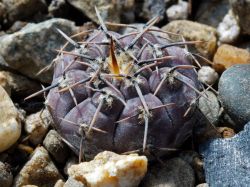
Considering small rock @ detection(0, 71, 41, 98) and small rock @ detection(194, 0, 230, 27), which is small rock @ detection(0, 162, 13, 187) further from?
small rock @ detection(194, 0, 230, 27)

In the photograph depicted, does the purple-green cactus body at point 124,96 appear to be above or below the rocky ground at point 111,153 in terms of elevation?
above

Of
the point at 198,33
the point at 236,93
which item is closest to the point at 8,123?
the point at 236,93

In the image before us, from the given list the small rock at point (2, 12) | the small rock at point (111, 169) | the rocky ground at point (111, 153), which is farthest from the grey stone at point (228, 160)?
the small rock at point (2, 12)

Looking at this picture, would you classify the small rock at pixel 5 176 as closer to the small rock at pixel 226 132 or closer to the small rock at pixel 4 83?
the small rock at pixel 4 83

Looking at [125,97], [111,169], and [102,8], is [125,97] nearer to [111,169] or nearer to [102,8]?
[111,169]

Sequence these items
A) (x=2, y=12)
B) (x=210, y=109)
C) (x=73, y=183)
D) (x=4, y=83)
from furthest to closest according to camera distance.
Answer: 1. (x=2, y=12)
2. (x=4, y=83)
3. (x=210, y=109)
4. (x=73, y=183)

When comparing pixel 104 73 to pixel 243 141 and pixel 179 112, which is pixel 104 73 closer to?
pixel 179 112

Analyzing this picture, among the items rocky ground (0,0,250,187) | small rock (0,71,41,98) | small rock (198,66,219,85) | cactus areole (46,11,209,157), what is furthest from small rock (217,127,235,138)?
small rock (0,71,41,98)
